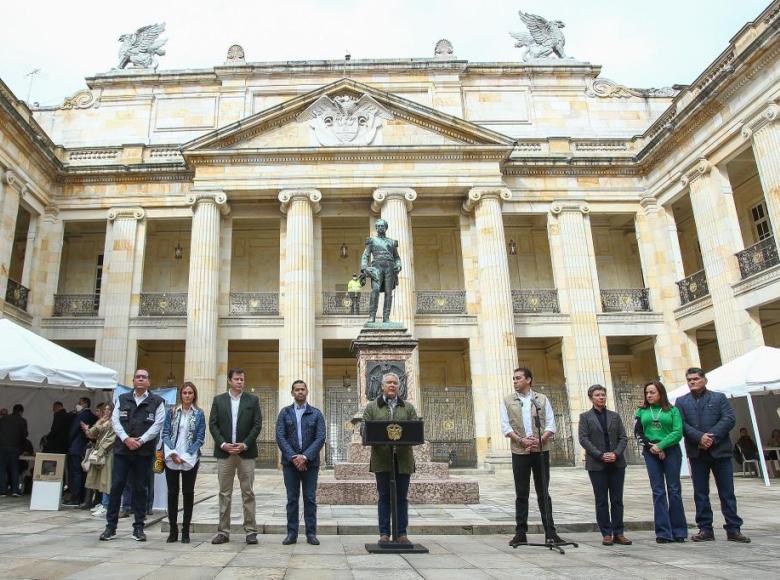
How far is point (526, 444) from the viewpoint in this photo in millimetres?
5629

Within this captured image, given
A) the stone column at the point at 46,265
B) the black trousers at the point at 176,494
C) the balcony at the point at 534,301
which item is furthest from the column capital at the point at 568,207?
the black trousers at the point at 176,494

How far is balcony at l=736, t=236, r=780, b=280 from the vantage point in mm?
14930

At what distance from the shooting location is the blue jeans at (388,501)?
18.2ft

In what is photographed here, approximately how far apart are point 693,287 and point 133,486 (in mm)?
17025

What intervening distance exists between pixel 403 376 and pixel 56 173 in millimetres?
15586

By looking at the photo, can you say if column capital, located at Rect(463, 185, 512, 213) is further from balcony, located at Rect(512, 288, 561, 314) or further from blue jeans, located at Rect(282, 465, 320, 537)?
blue jeans, located at Rect(282, 465, 320, 537)

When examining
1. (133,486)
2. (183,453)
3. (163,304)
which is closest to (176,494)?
Answer: (183,453)

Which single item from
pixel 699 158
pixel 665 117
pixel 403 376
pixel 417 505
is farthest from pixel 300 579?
pixel 665 117

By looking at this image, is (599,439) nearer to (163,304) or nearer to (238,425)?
(238,425)

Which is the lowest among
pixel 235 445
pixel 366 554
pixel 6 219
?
pixel 366 554

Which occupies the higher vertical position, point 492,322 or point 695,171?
point 695,171

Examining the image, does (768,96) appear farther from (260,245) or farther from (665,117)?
(260,245)

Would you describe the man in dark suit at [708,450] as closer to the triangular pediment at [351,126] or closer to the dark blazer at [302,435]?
the dark blazer at [302,435]

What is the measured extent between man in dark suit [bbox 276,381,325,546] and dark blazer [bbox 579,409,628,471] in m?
2.59
